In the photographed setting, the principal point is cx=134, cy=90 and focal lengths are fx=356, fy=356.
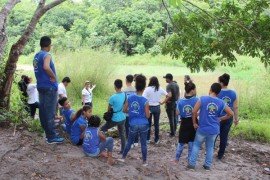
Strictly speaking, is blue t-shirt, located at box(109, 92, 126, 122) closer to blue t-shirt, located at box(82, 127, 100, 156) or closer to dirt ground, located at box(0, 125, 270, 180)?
blue t-shirt, located at box(82, 127, 100, 156)

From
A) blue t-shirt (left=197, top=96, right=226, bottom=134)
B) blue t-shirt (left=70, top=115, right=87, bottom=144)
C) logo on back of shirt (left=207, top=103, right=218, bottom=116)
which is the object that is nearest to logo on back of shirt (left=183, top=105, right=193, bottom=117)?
blue t-shirt (left=197, top=96, right=226, bottom=134)

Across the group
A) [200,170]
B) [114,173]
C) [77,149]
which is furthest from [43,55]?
[200,170]

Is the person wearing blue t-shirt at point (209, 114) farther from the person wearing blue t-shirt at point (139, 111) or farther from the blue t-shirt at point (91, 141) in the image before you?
the blue t-shirt at point (91, 141)

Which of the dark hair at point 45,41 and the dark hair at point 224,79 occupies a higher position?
the dark hair at point 45,41

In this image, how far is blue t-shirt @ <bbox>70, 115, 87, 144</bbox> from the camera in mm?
6184

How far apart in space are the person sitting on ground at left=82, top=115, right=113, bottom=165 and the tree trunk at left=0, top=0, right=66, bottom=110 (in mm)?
2201

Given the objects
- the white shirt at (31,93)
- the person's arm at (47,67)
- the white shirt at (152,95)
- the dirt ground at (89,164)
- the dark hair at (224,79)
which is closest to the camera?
the dirt ground at (89,164)

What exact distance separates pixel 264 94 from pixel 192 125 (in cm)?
908

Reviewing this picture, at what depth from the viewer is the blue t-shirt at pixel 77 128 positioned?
20.3ft

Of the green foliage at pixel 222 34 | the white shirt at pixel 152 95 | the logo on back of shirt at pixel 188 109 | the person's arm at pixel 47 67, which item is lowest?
the logo on back of shirt at pixel 188 109

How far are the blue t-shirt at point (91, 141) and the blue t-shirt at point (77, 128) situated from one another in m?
0.45

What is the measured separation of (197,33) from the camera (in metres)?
6.57

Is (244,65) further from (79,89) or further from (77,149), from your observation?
(77,149)

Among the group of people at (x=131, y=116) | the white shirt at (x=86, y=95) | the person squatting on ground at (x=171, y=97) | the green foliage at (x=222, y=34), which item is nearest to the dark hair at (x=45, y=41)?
the group of people at (x=131, y=116)
